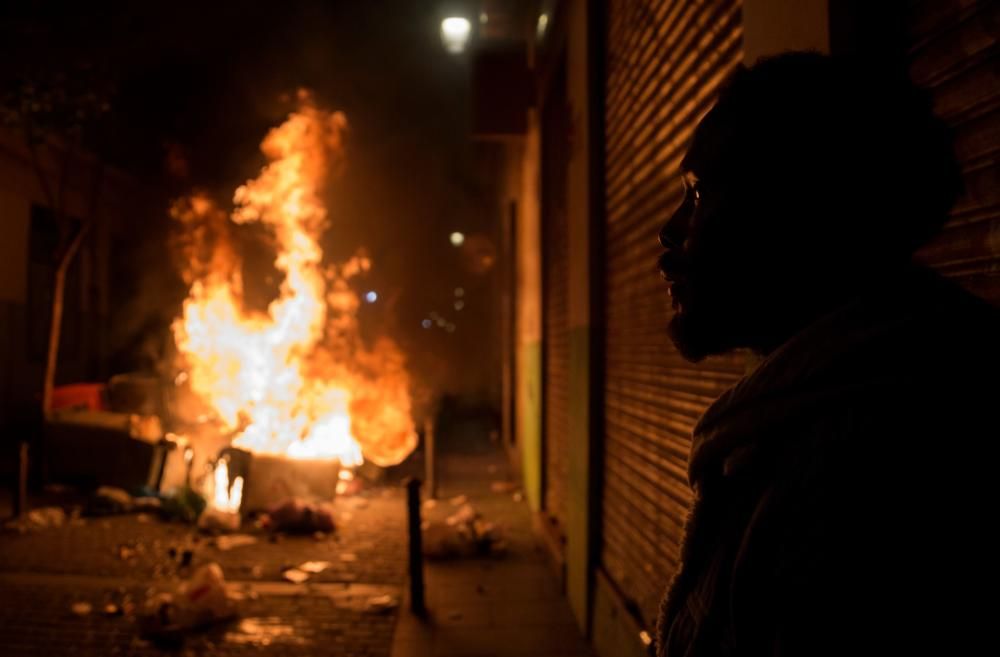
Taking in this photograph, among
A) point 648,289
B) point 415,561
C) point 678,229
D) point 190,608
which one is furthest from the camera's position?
point 415,561

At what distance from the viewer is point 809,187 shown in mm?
1126

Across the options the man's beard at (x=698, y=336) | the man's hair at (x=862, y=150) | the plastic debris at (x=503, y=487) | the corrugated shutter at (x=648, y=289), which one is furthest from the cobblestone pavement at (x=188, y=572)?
the man's hair at (x=862, y=150)

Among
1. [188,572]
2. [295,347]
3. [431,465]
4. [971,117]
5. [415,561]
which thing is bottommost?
[188,572]

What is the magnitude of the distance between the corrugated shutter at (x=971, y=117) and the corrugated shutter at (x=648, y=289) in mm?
1141

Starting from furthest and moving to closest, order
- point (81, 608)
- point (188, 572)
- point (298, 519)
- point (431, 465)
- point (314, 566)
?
point (431, 465)
point (298, 519)
point (314, 566)
point (188, 572)
point (81, 608)

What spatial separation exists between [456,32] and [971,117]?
34.1 feet

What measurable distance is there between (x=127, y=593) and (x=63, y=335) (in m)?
12.8

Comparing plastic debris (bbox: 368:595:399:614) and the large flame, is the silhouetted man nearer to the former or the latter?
plastic debris (bbox: 368:595:399:614)

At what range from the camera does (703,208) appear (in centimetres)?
130

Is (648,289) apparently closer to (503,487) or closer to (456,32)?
(503,487)

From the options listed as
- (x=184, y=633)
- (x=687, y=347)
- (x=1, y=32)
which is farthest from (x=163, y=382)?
(x=687, y=347)

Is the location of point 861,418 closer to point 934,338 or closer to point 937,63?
point 934,338

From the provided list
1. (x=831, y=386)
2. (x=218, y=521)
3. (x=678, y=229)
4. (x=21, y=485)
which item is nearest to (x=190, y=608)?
(x=218, y=521)

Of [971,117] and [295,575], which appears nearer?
[971,117]
